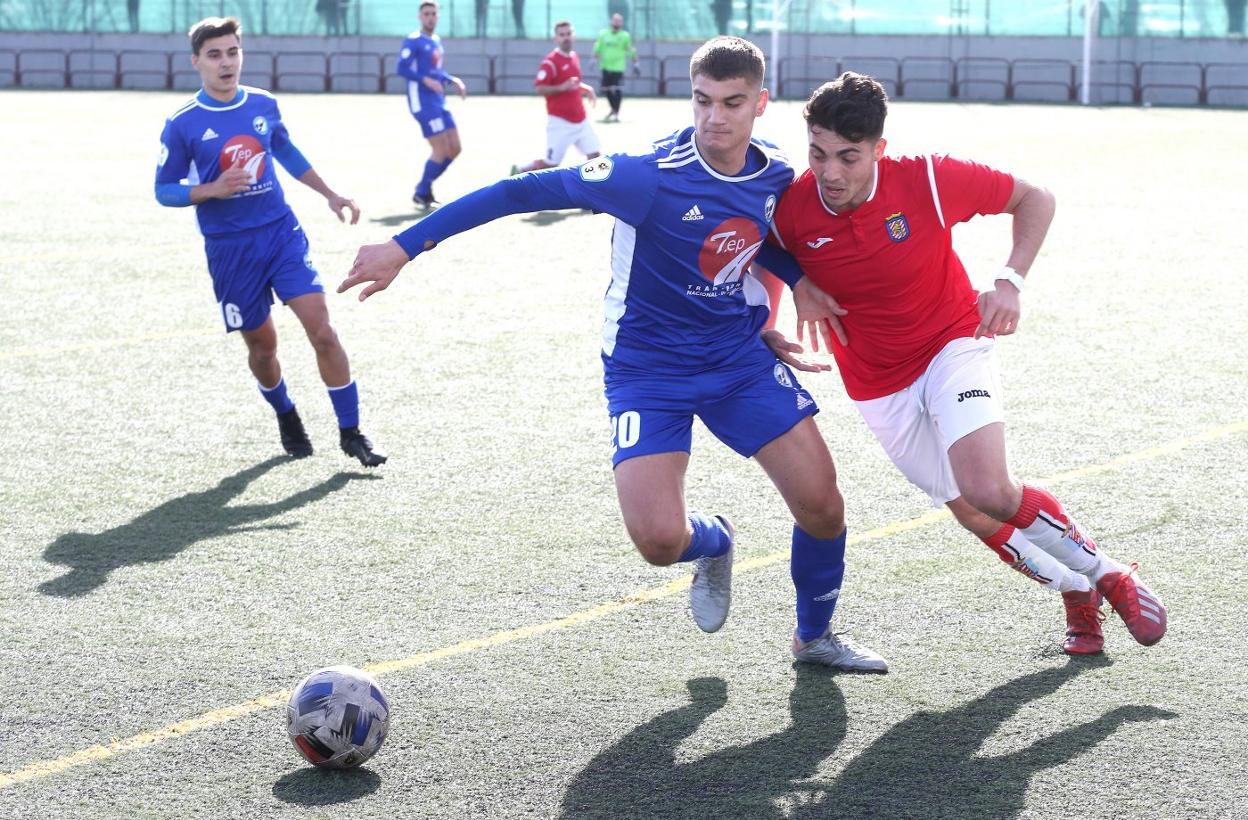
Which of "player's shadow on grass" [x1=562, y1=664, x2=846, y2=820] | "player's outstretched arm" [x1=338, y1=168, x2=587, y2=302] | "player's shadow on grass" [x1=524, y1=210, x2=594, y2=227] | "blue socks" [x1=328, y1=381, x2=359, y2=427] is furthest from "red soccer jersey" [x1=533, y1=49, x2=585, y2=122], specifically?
"player's shadow on grass" [x1=562, y1=664, x2=846, y2=820]

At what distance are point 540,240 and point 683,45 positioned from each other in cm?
2708

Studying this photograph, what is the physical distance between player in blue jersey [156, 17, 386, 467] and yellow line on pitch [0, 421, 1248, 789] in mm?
2435

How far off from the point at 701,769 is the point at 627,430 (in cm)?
114

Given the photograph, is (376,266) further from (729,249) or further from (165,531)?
(165,531)

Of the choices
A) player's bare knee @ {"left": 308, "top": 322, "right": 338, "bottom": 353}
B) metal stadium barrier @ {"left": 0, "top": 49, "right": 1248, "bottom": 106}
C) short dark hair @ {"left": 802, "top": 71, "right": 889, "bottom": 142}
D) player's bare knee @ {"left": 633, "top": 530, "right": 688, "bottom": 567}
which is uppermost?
metal stadium barrier @ {"left": 0, "top": 49, "right": 1248, "bottom": 106}

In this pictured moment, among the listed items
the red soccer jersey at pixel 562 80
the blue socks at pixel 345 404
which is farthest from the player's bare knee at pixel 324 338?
the red soccer jersey at pixel 562 80

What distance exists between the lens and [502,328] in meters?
10.6

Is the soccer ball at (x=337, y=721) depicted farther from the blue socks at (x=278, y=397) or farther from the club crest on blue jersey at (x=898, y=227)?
the blue socks at (x=278, y=397)

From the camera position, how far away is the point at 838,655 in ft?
16.4

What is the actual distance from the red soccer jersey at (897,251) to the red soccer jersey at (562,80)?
1273 cm

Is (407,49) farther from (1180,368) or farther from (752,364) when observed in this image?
(752,364)

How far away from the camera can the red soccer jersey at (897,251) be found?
194 inches

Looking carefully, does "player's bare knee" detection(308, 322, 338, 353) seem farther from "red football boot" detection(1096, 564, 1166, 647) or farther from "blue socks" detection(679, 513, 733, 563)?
"red football boot" detection(1096, 564, 1166, 647)

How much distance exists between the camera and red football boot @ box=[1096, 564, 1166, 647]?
16.3ft
